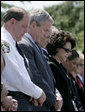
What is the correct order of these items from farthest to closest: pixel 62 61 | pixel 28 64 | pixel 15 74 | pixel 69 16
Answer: pixel 69 16
pixel 62 61
pixel 28 64
pixel 15 74

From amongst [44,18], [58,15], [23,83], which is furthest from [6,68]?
[58,15]

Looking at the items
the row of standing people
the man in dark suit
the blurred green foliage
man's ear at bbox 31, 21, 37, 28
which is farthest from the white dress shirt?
the blurred green foliage

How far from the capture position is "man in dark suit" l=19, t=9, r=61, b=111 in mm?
5148

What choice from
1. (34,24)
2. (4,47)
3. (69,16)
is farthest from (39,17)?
(69,16)

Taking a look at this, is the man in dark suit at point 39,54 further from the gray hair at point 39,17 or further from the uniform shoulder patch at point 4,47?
the uniform shoulder patch at point 4,47

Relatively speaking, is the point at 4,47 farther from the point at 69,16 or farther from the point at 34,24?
the point at 69,16

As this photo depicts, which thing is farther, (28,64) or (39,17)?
(39,17)

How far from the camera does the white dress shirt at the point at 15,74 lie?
4613 millimetres

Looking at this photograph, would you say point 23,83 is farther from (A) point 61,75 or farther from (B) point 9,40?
(A) point 61,75

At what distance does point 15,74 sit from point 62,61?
1979 mm

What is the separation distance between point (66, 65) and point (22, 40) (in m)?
1.92

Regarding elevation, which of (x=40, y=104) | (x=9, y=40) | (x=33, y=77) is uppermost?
(x=9, y=40)

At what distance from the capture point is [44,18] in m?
5.61

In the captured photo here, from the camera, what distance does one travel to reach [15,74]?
462cm
